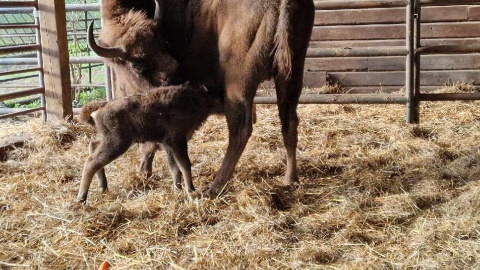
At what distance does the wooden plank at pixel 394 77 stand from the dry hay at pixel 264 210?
2.98 m

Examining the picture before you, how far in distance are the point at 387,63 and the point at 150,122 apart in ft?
19.2

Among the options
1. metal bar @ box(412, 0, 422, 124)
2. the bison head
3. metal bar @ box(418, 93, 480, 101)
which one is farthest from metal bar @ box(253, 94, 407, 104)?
the bison head

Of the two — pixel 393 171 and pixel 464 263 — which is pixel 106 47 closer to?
pixel 393 171

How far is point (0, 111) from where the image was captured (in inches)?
268

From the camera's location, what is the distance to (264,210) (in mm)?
4062

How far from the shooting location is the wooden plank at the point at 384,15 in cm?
890

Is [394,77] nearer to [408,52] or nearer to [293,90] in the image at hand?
[408,52]

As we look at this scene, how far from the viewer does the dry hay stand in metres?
3.39

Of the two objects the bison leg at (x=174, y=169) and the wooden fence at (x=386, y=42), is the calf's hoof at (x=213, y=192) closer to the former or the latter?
the bison leg at (x=174, y=169)

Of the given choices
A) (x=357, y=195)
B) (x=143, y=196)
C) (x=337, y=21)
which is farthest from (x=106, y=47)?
(x=337, y=21)

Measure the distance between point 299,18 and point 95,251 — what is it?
92.9 inches

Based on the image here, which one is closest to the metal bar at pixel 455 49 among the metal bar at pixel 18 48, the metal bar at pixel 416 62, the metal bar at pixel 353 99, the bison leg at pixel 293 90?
the metal bar at pixel 416 62

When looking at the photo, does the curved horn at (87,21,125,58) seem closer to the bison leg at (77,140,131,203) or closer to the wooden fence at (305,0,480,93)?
the bison leg at (77,140,131,203)

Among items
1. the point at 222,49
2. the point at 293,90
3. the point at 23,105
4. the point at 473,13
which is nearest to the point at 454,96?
the point at 293,90
